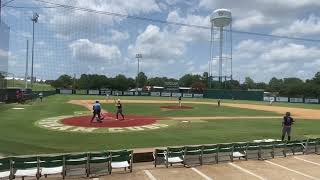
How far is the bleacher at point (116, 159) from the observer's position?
557 inches

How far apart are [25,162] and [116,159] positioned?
3.30 metres

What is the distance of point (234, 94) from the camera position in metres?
106

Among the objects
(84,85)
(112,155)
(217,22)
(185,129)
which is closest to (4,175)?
(112,155)

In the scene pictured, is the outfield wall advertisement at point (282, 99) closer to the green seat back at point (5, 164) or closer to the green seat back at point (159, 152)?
the green seat back at point (159, 152)

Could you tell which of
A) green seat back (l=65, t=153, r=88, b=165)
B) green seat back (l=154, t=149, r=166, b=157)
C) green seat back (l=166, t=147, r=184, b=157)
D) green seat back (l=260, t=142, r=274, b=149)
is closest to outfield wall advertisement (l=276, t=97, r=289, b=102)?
green seat back (l=260, t=142, r=274, b=149)

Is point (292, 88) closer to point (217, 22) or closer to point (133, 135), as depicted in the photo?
point (217, 22)

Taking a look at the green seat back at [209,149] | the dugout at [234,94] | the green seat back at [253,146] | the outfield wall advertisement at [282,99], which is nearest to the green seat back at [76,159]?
the green seat back at [209,149]

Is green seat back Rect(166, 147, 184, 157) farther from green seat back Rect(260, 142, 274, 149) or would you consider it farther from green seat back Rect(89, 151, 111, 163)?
green seat back Rect(260, 142, 274, 149)

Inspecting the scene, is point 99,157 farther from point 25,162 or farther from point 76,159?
point 25,162

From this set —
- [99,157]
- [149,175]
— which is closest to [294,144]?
[149,175]

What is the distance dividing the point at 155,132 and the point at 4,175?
48.0 ft

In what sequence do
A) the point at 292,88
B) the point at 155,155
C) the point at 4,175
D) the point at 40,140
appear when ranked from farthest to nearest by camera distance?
1. the point at 292,88
2. the point at 40,140
3. the point at 155,155
4. the point at 4,175

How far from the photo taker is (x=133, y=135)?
85.3 feet

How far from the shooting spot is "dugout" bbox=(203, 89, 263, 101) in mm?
102887
